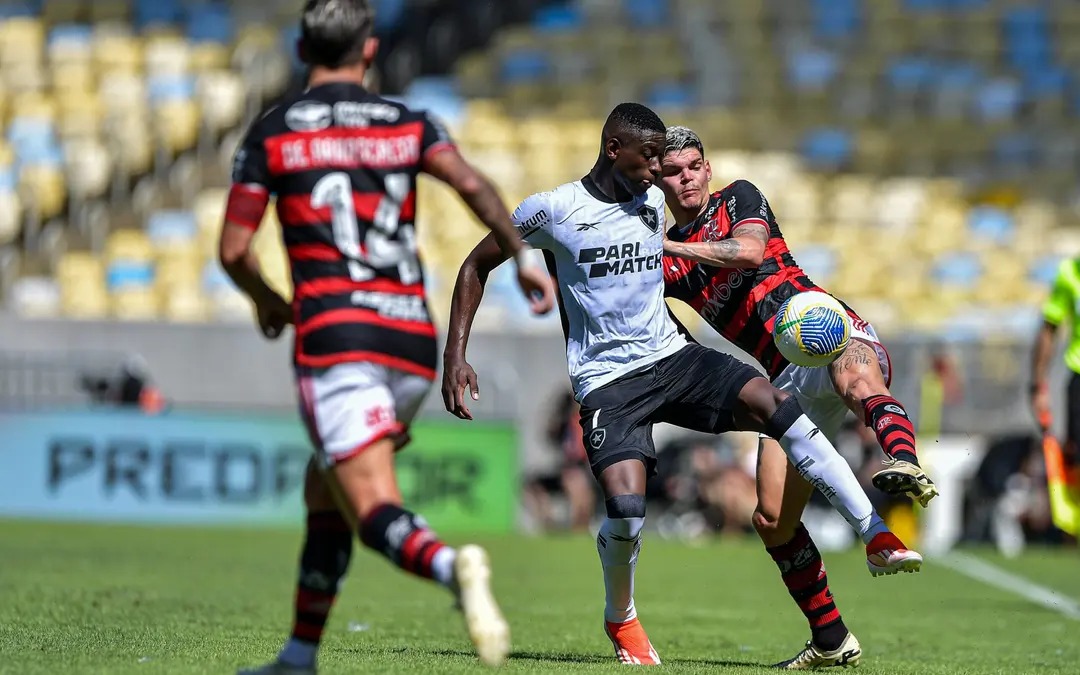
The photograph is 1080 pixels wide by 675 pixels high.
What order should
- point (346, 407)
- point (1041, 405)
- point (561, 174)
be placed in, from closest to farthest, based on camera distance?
point (346, 407)
point (1041, 405)
point (561, 174)

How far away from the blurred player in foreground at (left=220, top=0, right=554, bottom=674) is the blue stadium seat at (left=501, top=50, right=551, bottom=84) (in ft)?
73.9

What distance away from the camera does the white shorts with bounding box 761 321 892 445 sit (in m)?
7.83

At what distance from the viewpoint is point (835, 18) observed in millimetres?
29031

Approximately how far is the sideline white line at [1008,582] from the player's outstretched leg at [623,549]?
467 cm

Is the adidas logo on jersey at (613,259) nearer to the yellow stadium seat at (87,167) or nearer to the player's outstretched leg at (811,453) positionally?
the player's outstretched leg at (811,453)

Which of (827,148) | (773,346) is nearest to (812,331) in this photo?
(773,346)

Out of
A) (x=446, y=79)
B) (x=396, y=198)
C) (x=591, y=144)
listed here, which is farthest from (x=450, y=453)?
(x=396, y=198)

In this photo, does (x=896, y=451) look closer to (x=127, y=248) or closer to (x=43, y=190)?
(x=127, y=248)

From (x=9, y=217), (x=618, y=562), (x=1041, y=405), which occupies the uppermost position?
(x=618, y=562)

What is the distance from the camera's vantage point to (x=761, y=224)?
7625 mm

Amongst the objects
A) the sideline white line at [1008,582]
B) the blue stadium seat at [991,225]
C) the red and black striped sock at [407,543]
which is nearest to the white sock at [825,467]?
the red and black striped sock at [407,543]

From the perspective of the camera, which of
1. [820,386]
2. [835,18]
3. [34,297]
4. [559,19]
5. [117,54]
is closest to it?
[820,386]

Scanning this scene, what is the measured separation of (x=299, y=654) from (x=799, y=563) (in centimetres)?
300

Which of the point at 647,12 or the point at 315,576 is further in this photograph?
the point at 647,12
